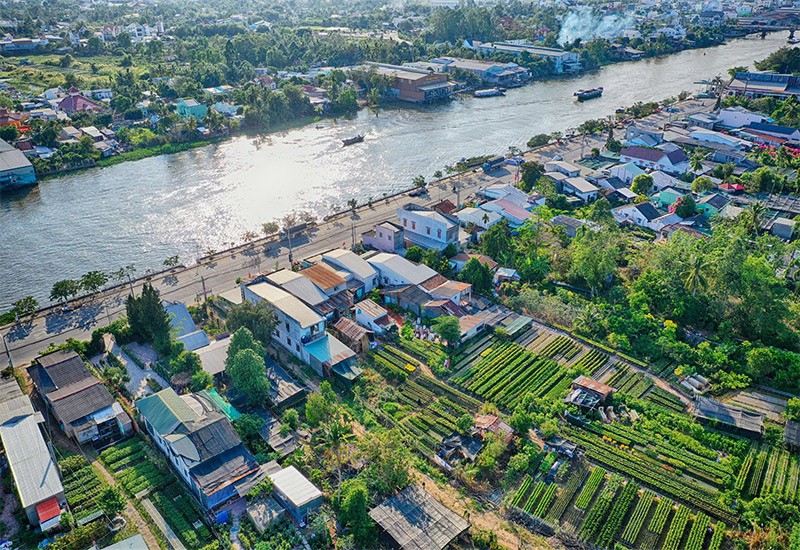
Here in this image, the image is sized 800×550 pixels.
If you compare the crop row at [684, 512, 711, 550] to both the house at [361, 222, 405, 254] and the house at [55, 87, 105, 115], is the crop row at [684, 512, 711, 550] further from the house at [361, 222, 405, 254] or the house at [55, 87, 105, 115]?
the house at [55, 87, 105, 115]

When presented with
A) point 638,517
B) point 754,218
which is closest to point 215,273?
point 638,517

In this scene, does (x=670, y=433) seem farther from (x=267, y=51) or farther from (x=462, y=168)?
(x=267, y=51)

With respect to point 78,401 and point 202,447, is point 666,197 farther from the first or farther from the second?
point 78,401


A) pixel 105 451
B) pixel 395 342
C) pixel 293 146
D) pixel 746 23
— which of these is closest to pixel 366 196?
pixel 293 146

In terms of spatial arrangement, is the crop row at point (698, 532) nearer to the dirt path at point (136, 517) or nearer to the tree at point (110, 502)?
the dirt path at point (136, 517)

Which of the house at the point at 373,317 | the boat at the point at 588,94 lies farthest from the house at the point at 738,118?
the house at the point at 373,317
